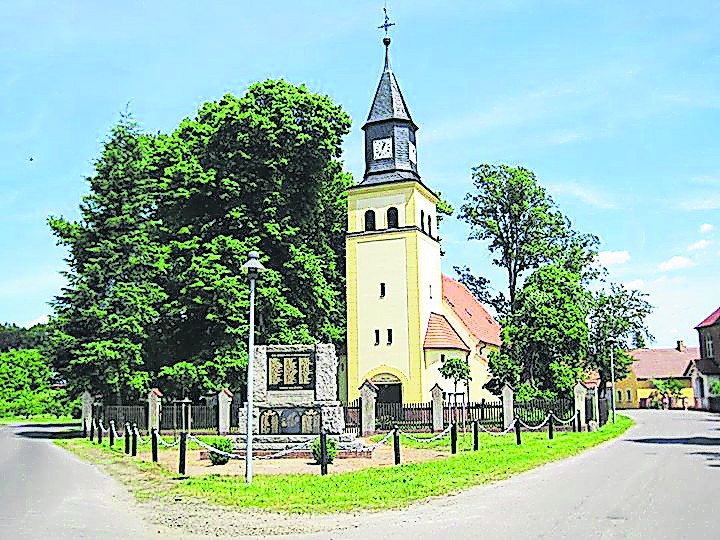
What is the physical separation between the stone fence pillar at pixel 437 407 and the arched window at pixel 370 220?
10.3 m

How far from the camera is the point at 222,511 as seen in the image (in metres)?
12.4

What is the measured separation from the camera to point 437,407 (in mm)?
34344

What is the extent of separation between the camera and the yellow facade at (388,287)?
3956 centimetres

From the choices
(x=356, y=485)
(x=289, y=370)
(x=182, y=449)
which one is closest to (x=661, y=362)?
(x=289, y=370)

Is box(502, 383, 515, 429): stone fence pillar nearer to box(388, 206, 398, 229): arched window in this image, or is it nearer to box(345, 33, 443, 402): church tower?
box(345, 33, 443, 402): church tower

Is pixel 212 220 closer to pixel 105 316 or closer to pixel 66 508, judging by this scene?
pixel 105 316

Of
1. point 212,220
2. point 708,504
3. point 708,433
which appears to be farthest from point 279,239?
point 708,504

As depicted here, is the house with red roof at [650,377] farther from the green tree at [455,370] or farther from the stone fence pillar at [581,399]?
the stone fence pillar at [581,399]

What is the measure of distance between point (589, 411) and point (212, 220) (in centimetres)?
2014

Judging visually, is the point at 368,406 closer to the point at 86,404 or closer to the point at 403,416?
the point at 403,416

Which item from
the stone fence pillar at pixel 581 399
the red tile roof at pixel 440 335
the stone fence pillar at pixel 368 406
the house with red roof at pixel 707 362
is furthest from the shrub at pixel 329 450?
the house with red roof at pixel 707 362

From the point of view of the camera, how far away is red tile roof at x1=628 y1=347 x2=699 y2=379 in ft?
321

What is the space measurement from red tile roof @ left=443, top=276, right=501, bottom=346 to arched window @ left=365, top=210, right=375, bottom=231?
23.9 ft

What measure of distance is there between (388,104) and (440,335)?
40.4 feet
